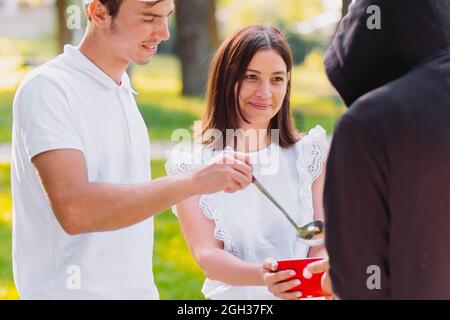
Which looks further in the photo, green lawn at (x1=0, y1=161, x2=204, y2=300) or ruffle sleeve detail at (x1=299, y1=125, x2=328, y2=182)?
green lawn at (x1=0, y1=161, x2=204, y2=300)

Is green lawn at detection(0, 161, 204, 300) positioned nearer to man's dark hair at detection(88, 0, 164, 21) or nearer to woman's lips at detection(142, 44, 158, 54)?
woman's lips at detection(142, 44, 158, 54)

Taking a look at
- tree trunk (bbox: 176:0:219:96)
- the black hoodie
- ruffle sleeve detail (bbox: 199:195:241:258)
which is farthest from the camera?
tree trunk (bbox: 176:0:219:96)

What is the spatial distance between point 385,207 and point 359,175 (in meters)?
0.11

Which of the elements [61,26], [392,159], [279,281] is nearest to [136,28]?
[279,281]

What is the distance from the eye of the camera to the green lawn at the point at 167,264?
5.64 m

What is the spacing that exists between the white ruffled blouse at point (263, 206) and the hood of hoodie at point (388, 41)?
3.46ft

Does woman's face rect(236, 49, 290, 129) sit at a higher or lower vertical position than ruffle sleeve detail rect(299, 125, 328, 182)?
higher

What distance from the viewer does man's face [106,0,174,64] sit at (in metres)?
2.65

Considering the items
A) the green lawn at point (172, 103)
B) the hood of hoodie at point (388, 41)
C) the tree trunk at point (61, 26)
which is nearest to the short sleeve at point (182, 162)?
the hood of hoodie at point (388, 41)

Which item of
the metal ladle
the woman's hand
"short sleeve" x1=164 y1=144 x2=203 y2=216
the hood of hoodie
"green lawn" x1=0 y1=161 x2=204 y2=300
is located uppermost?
the hood of hoodie

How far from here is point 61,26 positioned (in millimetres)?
16219

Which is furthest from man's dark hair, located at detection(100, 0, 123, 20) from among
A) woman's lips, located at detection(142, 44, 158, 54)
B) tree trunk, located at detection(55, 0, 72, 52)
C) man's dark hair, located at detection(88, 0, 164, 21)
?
tree trunk, located at detection(55, 0, 72, 52)

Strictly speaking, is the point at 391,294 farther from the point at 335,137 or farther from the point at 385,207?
the point at 335,137
